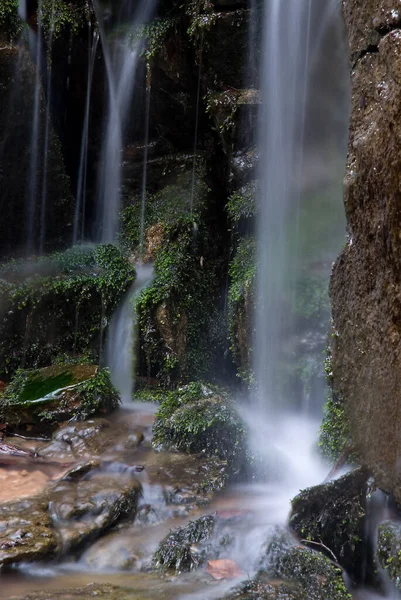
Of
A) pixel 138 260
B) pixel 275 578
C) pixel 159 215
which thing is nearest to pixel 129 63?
pixel 159 215

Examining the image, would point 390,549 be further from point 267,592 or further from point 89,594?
point 89,594

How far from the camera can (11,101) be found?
358 inches

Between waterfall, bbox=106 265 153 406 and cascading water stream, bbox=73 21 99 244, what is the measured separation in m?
2.85

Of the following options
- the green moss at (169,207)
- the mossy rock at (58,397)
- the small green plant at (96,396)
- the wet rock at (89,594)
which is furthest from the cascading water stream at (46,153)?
the wet rock at (89,594)

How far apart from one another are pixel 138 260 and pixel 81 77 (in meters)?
4.00

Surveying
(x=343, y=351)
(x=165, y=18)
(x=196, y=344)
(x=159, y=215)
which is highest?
(x=165, y=18)

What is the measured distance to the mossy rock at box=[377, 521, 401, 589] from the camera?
2.84m

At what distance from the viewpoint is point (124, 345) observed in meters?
7.90

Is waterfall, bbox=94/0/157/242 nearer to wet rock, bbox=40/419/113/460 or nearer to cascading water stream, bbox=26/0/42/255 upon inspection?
cascading water stream, bbox=26/0/42/255

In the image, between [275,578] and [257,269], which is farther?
[257,269]

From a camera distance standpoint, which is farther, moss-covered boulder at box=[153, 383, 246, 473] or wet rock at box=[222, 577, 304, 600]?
moss-covered boulder at box=[153, 383, 246, 473]

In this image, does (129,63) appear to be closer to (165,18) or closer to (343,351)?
(165,18)

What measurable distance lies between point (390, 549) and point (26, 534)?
90.3 inches

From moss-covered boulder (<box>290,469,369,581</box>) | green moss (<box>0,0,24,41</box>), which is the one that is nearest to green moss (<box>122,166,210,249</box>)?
green moss (<box>0,0,24,41</box>)
